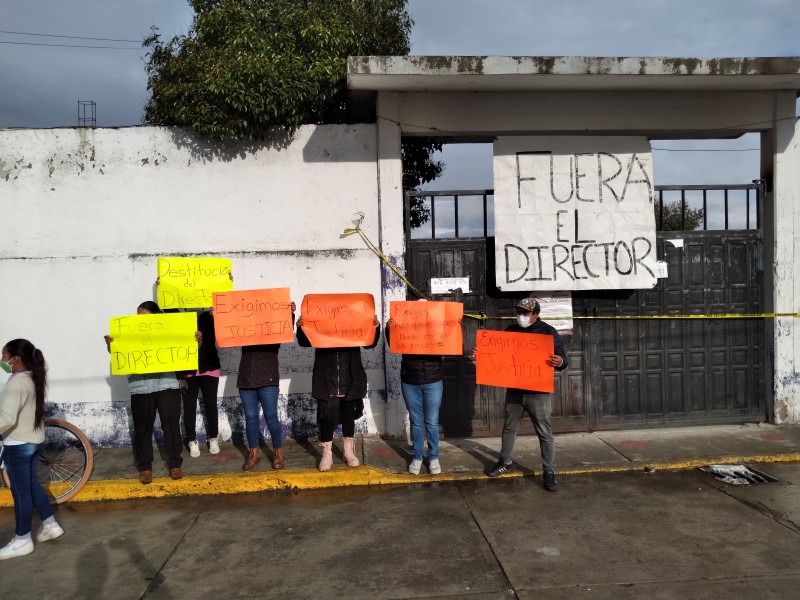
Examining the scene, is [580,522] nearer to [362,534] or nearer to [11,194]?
[362,534]

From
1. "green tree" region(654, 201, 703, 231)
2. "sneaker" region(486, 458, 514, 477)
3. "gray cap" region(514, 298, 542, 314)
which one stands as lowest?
"sneaker" region(486, 458, 514, 477)

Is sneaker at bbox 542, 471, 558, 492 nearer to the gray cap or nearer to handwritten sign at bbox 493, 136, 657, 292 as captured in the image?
the gray cap

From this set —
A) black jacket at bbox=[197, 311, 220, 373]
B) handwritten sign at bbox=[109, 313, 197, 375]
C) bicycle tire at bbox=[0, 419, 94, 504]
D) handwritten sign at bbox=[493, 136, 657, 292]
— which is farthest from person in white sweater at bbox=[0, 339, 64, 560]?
handwritten sign at bbox=[493, 136, 657, 292]

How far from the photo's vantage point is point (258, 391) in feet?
19.9

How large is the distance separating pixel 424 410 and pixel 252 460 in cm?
176

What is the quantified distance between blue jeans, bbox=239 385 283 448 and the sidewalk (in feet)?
0.99

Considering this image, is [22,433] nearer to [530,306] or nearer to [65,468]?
[65,468]

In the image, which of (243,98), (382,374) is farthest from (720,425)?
(243,98)

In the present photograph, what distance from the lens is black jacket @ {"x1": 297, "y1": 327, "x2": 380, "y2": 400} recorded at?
5941mm

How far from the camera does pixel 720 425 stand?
7504mm

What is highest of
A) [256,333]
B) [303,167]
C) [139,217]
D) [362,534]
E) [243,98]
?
[243,98]

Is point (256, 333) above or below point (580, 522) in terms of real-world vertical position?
above

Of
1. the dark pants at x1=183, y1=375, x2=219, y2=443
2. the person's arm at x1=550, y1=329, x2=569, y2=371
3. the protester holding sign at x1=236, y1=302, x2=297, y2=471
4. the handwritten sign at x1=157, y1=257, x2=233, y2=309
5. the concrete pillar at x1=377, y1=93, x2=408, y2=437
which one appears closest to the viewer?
the person's arm at x1=550, y1=329, x2=569, y2=371

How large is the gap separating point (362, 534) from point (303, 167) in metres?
4.05
